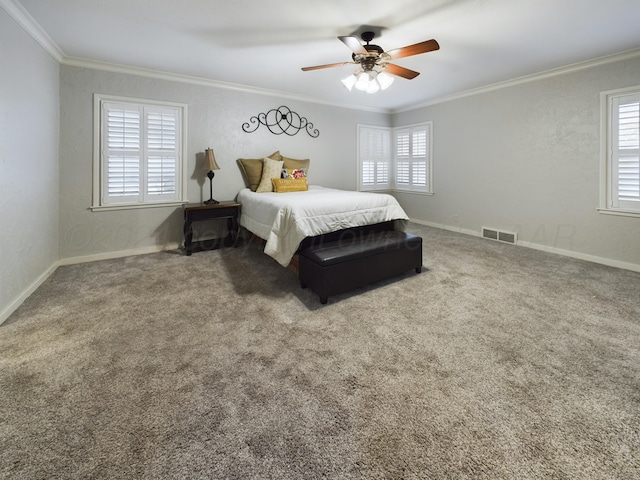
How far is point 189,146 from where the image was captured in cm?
423

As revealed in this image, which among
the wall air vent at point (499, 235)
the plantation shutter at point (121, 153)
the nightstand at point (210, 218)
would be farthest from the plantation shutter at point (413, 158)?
the plantation shutter at point (121, 153)

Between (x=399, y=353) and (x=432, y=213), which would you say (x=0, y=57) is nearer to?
(x=399, y=353)

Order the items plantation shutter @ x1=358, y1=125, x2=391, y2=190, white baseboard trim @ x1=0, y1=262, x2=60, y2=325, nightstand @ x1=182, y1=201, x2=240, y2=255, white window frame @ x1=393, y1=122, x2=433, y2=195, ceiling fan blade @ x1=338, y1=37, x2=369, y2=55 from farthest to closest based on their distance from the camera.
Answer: plantation shutter @ x1=358, y1=125, x2=391, y2=190 → white window frame @ x1=393, y1=122, x2=433, y2=195 → nightstand @ x1=182, y1=201, x2=240, y2=255 → ceiling fan blade @ x1=338, y1=37, x2=369, y2=55 → white baseboard trim @ x1=0, y1=262, x2=60, y2=325

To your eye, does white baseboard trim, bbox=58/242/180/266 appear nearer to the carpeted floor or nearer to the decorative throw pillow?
the carpeted floor

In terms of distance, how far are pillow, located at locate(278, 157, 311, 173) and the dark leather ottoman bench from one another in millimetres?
2221

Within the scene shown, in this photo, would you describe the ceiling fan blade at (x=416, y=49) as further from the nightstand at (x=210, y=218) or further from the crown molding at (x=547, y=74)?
the nightstand at (x=210, y=218)

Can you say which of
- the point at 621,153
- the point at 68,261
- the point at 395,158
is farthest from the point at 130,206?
the point at 621,153

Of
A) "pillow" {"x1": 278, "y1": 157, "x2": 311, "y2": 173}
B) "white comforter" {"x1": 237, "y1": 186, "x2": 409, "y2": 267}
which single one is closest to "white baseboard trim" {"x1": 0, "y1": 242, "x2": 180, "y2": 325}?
"white comforter" {"x1": 237, "y1": 186, "x2": 409, "y2": 267}

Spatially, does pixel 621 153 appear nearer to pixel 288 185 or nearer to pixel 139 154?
pixel 288 185

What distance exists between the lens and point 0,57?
2203mm

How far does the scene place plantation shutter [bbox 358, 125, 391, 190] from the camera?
6.02 metres

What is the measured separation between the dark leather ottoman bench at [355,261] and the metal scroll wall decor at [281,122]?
273 centimetres

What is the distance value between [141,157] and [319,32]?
2.70 meters

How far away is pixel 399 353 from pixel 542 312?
1.39 metres
